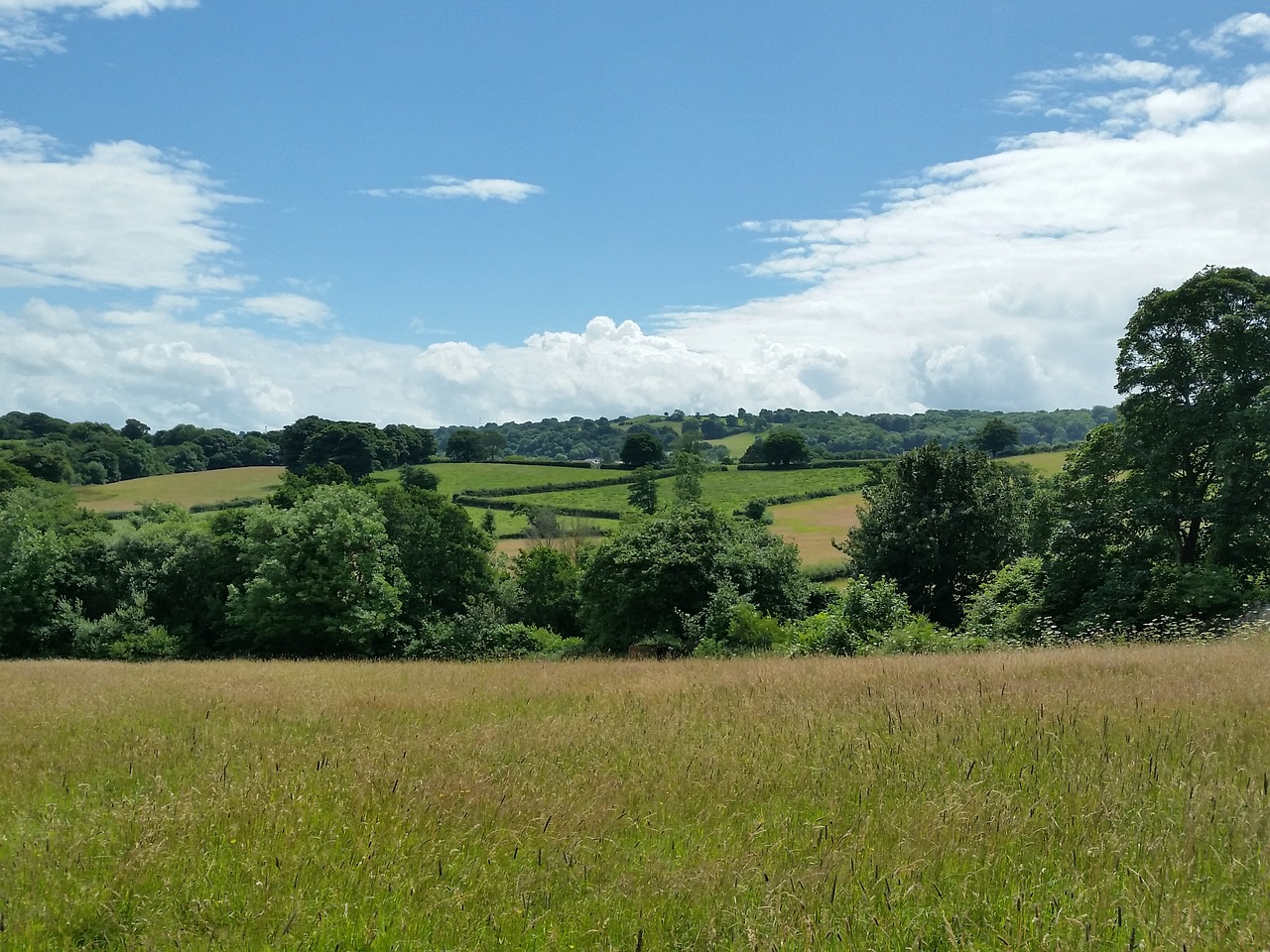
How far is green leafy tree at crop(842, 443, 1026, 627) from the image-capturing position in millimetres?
34969

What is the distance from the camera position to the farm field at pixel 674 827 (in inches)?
143

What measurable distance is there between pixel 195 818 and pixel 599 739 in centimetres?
294

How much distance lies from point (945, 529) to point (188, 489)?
302 feet

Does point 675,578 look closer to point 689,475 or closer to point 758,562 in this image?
point 758,562

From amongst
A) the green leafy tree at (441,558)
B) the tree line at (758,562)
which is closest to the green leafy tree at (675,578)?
the tree line at (758,562)

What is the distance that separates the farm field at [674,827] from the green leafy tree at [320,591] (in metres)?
31.9

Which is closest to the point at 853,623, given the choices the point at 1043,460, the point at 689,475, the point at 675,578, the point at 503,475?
the point at 675,578

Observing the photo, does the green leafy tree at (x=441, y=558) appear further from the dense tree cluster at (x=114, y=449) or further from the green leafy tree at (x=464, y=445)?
the green leafy tree at (x=464, y=445)

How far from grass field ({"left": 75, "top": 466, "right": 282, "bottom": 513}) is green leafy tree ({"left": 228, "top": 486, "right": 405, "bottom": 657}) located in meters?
51.0

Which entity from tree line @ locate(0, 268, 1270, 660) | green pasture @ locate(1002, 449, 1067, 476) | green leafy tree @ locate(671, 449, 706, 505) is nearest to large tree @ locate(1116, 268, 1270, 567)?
tree line @ locate(0, 268, 1270, 660)

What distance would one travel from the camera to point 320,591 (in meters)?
38.3

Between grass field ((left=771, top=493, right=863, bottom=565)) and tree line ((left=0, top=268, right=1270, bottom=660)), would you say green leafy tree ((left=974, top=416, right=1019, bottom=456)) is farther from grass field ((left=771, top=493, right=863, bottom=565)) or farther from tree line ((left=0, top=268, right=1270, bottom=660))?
tree line ((left=0, top=268, right=1270, bottom=660))

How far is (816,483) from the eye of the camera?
309 feet

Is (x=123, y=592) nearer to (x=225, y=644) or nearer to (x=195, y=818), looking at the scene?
(x=225, y=644)
